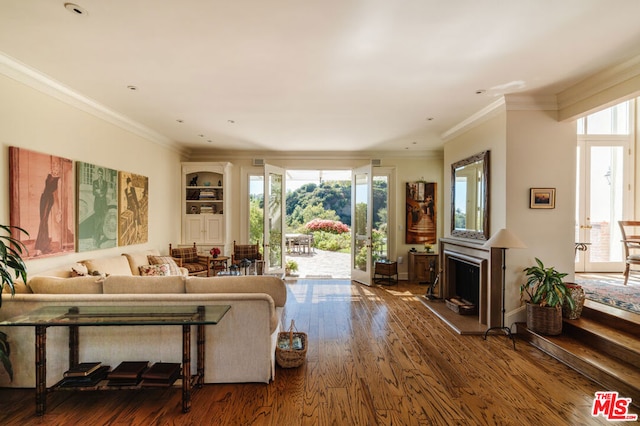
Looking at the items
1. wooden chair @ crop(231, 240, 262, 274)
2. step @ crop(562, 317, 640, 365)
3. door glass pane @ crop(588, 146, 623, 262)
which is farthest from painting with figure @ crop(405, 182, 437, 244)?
step @ crop(562, 317, 640, 365)

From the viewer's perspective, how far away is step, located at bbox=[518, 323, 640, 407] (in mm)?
2451

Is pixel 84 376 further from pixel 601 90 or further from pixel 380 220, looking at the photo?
pixel 380 220

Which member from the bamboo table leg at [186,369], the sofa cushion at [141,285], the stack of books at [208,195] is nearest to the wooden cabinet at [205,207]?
the stack of books at [208,195]

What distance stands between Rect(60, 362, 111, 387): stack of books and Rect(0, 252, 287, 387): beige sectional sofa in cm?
15

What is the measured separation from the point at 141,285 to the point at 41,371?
2.69 ft

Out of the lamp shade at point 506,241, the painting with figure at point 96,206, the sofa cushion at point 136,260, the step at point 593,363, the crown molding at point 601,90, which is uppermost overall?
the crown molding at point 601,90

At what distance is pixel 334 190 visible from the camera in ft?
42.4

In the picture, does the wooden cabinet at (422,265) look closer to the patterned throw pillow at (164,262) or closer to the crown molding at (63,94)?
the patterned throw pillow at (164,262)

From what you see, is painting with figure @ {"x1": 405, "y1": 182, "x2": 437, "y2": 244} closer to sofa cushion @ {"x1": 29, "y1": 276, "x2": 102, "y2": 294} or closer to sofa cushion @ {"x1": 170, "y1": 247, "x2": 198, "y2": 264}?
sofa cushion @ {"x1": 170, "y1": 247, "x2": 198, "y2": 264}

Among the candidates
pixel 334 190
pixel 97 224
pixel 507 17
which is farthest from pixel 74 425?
pixel 334 190

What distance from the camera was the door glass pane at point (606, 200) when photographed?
5.31m

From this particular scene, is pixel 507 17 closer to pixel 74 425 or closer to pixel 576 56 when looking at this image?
pixel 576 56

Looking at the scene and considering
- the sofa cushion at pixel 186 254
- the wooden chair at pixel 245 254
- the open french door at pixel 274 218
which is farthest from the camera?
the open french door at pixel 274 218

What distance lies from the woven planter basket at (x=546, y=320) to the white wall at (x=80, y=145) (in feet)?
17.4
